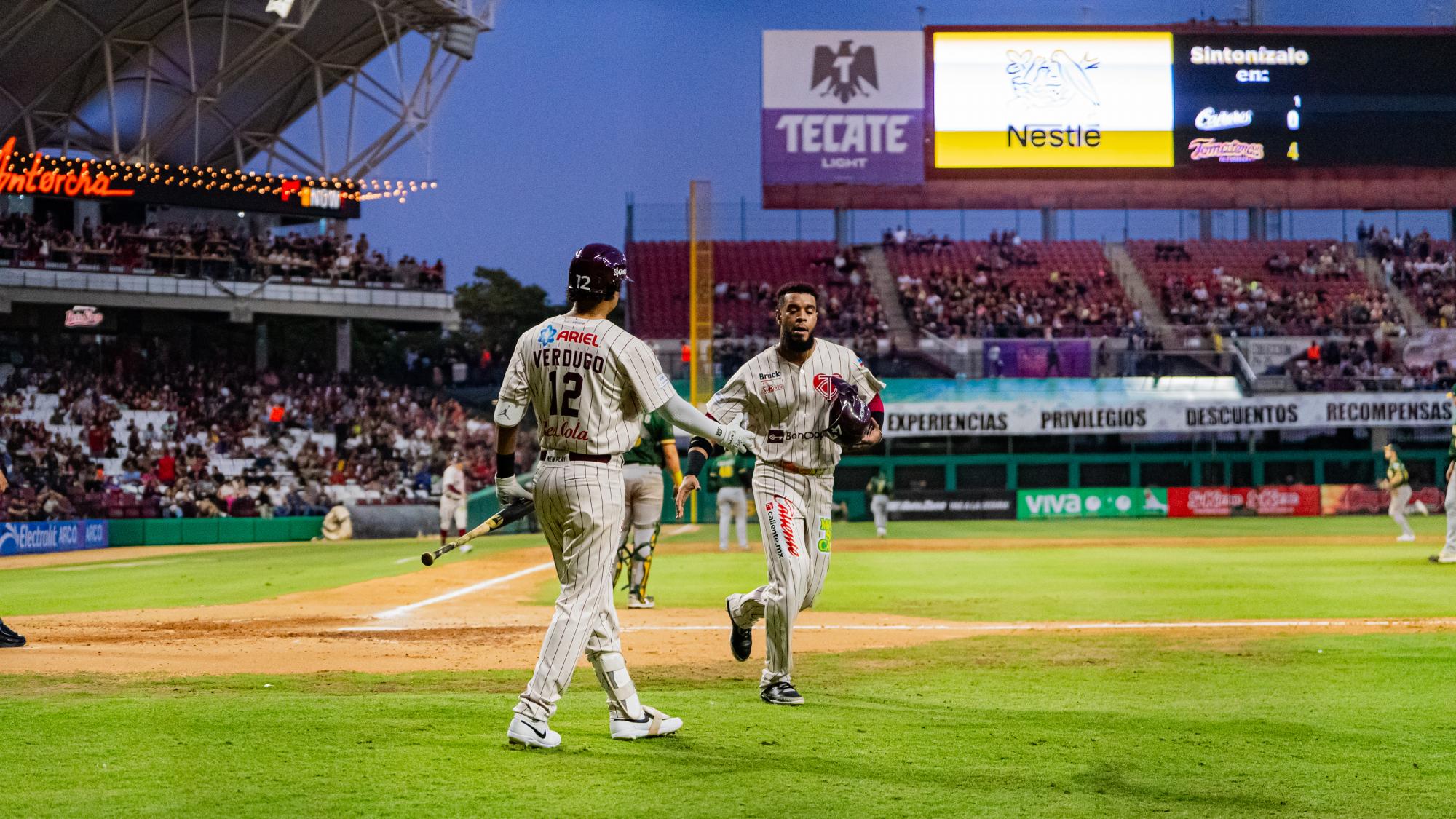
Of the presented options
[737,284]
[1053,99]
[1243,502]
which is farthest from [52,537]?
[1053,99]

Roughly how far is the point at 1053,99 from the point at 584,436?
43.1 m

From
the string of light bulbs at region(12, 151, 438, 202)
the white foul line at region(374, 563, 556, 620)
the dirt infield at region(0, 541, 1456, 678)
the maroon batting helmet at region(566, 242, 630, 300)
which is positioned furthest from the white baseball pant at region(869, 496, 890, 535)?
the maroon batting helmet at region(566, 242, 630, 300)

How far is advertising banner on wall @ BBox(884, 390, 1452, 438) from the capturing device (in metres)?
41.4

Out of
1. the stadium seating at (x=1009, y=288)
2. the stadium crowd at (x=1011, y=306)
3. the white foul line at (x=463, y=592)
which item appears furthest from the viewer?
the stadium seating at (x=1009, y=288)

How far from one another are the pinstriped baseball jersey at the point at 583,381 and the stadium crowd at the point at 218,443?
29778 millimetres

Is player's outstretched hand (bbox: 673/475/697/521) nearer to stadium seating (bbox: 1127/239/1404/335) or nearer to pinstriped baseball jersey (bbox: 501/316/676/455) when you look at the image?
pinstriped baseball jersey (bbox: 501/316/676/455)

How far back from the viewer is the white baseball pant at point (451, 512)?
88.0 feet

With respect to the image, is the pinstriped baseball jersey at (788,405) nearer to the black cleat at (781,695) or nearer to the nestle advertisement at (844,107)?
the black cleat at (781,695)

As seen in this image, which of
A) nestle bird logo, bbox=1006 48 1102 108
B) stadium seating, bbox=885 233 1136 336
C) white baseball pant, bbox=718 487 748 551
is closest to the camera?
white baseball pant, bbox=718 487 748 551

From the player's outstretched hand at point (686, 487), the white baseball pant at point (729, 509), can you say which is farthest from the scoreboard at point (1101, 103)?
the player's outstretched hand at point (686, 487)

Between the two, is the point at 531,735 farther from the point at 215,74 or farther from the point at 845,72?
the point at 845,72

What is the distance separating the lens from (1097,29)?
1836 inches

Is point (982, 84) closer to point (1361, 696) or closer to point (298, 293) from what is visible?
point (298, 293)

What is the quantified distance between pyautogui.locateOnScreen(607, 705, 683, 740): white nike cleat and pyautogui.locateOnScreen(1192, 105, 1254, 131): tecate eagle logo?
45090 millimetres
